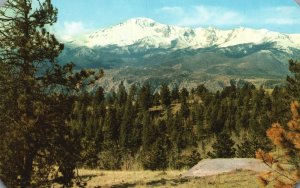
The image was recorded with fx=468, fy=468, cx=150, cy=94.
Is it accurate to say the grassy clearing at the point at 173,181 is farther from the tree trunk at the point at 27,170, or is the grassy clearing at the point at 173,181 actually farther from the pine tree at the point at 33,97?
the tree trunk at the point at 27,170

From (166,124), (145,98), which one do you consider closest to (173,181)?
(166,124)

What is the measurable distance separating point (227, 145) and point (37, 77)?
1651 inches

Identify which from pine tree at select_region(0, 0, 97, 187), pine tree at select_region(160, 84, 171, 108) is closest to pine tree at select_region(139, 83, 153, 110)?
pine tree at select_region(160, 84, 171, 108)

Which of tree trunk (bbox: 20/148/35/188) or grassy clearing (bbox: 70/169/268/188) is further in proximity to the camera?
grassy clearing (bbox: 70/169/268/188)

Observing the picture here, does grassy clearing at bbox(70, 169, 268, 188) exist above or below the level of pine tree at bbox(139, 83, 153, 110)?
below

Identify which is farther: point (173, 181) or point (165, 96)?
point (165, 96)

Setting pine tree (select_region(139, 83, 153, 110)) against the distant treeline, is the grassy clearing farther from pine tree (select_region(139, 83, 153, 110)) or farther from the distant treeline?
pine tree (select_region(139, 83, 153, 110))

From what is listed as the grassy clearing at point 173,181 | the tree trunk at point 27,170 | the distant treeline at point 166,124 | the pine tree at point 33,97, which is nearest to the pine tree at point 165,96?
the distant treeline at point 166,124

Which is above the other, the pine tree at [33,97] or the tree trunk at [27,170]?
the pine tree at [33,97]

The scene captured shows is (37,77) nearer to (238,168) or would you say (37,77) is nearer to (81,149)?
(81,149)

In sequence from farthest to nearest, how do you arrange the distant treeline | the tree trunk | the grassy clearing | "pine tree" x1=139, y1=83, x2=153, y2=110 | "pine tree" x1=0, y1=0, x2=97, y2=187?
"pine tree" x1=139, y1=83, x2=153, y2=110
the distant treeline
the grassy clearing
the tree trunk
"pine tree" x1=0, y1=0, x2=97, y2=187

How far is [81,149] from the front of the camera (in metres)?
16.0

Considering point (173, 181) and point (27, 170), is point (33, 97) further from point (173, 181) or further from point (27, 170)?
point (173, 181)

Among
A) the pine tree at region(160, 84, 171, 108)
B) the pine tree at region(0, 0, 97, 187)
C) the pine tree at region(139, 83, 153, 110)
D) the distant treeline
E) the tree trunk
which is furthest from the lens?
the pine tree at region(160, 84, 171, 108)
